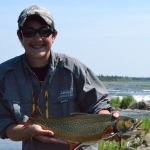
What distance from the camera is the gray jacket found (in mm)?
5305

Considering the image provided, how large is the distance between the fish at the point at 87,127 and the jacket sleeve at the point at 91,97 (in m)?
0.40

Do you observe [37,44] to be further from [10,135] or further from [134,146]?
[134,146]

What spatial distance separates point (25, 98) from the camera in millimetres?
5336

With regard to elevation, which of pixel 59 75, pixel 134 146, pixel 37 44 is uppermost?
pixel 37 44

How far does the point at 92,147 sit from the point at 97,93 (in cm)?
61

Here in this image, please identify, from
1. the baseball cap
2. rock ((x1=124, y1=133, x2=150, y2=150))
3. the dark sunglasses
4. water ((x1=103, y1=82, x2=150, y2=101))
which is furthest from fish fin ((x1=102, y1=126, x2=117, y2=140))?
water ((x1=103, y1=82, x2=150, y2=101))

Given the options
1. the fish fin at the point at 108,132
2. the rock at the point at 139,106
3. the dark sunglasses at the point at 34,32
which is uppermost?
the dark sunglasses at the point at 34,32

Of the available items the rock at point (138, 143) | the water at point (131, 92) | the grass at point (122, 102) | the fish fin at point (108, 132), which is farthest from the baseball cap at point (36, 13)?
the water at point (131, 92)

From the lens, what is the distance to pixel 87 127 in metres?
4.95

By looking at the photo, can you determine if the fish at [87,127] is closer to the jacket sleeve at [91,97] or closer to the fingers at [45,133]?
the fingers at [45,133]

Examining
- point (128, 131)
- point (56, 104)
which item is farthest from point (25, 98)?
point (128, 131)

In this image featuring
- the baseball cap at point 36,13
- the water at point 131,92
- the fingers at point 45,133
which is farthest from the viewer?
the water at point 131,92

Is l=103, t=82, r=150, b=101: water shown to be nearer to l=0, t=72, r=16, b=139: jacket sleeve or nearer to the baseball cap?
l=0, t=72, r=16, b=139: jacket sleeve

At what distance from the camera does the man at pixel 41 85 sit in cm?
525
